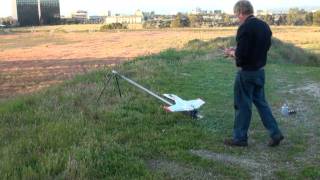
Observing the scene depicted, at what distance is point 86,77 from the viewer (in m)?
15.4

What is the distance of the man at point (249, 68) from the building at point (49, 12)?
5519 inches

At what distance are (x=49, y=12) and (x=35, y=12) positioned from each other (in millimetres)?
6091

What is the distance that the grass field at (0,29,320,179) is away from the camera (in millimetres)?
5965

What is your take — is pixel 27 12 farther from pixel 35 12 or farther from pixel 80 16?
pixel 80 16

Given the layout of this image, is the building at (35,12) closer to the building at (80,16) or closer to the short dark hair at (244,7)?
the building at (80,16)

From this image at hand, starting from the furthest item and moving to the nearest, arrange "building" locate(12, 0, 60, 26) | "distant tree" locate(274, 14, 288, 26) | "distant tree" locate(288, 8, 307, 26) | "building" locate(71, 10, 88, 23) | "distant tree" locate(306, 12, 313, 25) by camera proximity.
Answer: "building" locate(71, 10, 88, 23) < "building" locate(12, 0, 60, 26) < "distant tree" locate(274, 14, 288, 26) < "distant tree" locate(288, 8, 307, 26) < "distant tree" locate(306, 12, 313, 25)

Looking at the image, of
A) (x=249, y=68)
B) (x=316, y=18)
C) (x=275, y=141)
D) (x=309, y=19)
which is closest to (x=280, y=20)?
(x=309, y=19)

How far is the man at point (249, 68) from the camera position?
695 centimetres

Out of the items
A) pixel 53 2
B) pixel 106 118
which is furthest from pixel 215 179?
pixel 53 2

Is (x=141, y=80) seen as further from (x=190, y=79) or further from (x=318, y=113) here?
(x=318, y=113)

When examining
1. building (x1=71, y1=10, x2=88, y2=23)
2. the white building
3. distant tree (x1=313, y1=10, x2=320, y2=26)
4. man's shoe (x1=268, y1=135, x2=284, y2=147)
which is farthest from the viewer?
the white building

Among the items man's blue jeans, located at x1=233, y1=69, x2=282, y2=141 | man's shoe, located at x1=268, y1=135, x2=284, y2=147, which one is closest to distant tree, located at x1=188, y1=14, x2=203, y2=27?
man's blue jeans, located at x1=233, y1=69, x2=282, y2=141

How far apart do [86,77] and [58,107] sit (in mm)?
5529

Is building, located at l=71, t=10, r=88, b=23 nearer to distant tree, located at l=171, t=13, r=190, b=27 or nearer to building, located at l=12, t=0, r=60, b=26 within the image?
building, located at l=12, t=0, r=60, b=26
